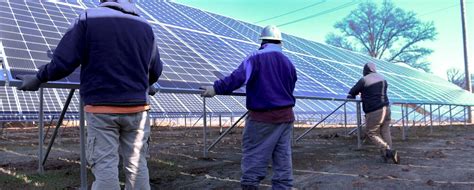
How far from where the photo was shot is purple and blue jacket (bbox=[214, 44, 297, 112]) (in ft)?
12.8

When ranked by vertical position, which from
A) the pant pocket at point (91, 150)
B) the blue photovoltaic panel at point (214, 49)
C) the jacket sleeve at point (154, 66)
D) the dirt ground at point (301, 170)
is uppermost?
the blue photovoltaic panel at point (214, 49)

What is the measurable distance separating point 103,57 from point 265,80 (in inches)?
61.5

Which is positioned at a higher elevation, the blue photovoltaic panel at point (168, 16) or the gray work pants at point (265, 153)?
the blue photovoltaic panel at point (168, 16)

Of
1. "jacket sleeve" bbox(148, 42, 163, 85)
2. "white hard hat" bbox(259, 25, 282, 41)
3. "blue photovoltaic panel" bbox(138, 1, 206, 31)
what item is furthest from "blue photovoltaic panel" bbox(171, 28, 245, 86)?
"jacket sleeve" bbox(148, 42, 163, 85)

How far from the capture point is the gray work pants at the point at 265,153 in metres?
3.82

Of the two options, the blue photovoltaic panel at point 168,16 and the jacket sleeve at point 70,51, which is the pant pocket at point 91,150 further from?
the blue photovoltaic panel at point 168,16

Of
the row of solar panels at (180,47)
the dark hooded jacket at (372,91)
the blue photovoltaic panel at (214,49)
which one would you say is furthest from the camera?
the blue photovoltaic panel at (214,49)

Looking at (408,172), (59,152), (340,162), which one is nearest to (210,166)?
(340,162)

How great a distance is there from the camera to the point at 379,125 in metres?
7.13

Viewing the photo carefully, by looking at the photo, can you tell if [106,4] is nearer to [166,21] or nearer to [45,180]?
[45,180]

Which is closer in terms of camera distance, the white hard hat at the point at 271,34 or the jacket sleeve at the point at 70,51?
the jacket sleeve at the point at 70,51

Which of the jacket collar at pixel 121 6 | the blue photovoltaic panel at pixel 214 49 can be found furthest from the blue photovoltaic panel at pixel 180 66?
the jacket collar at pixel 121 6

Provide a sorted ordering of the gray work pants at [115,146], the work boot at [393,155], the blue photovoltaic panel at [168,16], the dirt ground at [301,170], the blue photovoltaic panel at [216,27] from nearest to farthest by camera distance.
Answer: the gray work pants at [115,146] < the dirt ground at [301,170] < the work boot at [393,155] < the blue photovoltaic panel at [168,16] < the blue photovoltaic panel at [216,27]

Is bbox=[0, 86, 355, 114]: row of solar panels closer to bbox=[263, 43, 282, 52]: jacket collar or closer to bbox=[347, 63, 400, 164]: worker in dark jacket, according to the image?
bbox=[347, 63, 400, 164]: worker in dark jacket
